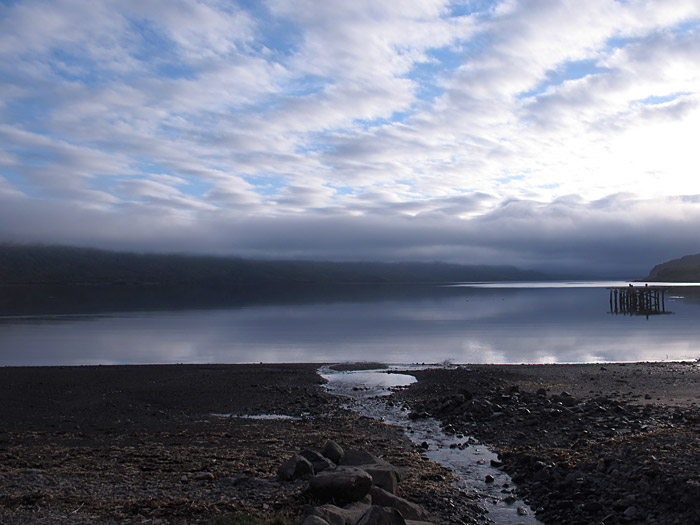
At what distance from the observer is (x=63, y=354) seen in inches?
1410

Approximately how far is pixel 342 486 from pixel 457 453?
4845 mm

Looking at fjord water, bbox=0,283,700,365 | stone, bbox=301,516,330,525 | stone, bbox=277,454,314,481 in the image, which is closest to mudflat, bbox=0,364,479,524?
stone, bbox=277,454,314,481

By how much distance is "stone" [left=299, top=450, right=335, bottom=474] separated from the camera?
10000mm

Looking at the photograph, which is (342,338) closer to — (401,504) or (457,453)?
(457,453)

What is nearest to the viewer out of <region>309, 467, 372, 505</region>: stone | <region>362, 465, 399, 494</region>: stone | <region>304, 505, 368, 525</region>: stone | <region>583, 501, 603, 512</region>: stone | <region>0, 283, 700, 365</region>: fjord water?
<region>304, 505, 368, 525</region>: stone

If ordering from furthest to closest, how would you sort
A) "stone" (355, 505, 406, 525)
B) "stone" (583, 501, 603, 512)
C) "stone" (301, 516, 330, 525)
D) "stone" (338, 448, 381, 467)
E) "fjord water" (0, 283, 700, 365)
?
"fjord water" (0, 283, 700, 365) < "stone" (338, 448, 381, 467) < "stone" (583, 501, 603, 512) < "stone" (301, 516, 330, 525) < "stone" (355, 505, 406, 525)

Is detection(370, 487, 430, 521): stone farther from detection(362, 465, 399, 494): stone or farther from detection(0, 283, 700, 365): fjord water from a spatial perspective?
detection(0, 283, 700, 365): fjord water

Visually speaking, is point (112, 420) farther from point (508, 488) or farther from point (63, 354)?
point (63, 354)

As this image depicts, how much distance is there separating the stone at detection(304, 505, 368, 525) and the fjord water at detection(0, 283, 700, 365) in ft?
80.5

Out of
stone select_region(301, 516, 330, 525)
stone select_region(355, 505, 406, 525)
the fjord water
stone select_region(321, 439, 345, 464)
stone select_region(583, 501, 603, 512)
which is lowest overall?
the fjord water

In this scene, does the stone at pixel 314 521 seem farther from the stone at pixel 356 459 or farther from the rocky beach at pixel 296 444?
the stone at pixel 356 459

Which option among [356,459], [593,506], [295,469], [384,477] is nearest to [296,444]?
[356,459]

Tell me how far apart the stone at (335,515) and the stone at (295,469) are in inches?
73.0

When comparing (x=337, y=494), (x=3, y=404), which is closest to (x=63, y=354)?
(x=3, y=404)
